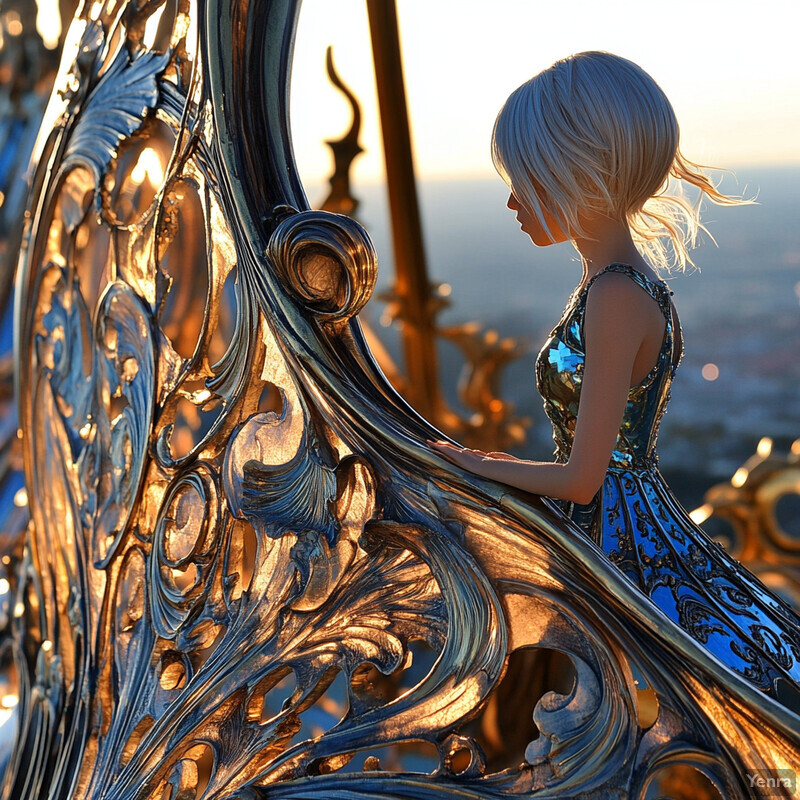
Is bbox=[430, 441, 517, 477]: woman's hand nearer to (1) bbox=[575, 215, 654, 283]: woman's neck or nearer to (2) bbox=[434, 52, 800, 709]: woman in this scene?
(2) bbox=[434, 52, 800, 709]: woman

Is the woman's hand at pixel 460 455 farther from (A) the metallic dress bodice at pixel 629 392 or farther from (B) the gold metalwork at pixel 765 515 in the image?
(B) the gold metalwork at pixel 765 515

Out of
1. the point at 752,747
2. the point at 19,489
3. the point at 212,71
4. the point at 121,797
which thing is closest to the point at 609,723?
the point at 752,747

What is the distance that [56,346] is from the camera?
140 centimetres

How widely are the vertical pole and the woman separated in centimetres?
98

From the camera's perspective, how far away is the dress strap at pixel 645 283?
39.0 inches

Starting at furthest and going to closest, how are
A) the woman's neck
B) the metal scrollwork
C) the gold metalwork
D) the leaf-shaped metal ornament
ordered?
the gold metalwork, the leaf-shaped metal ornament, the woman's neck, the metal scrollwork

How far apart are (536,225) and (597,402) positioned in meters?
0.22

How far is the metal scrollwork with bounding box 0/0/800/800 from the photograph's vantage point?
81 cm

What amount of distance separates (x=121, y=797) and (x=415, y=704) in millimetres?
403

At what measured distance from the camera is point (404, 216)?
2221 mm

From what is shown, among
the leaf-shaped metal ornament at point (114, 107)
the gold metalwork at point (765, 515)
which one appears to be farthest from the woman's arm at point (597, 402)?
the gold metalwork at point (765, 515)

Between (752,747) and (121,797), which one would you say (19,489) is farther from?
(752,747)

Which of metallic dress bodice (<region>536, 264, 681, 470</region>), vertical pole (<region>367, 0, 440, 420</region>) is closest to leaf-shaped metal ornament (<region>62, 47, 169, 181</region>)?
metallic dress bodice (<region>536, 264, 681, 470</region>)

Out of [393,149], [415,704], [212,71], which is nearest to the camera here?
[415,704]
